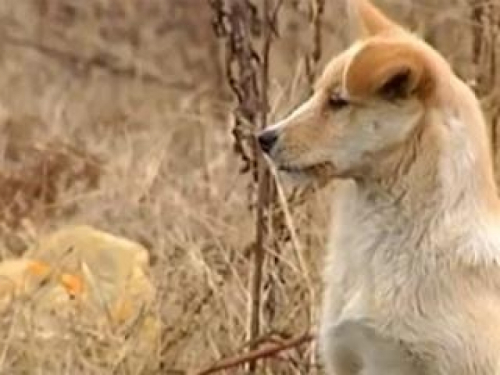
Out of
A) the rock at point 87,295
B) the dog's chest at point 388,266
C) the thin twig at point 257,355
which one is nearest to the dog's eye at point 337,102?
the dog's chest at point 388,266

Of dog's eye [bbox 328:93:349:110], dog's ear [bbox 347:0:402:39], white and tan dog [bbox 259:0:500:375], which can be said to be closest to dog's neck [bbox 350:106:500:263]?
white and tan dog [bbox 259:0:500:375]

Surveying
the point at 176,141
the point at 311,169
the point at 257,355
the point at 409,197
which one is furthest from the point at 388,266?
the point at 176,141

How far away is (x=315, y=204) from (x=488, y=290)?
1.82 metres

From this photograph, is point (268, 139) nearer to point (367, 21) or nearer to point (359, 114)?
point (359, 114)

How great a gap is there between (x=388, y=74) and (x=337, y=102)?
14 centimetres

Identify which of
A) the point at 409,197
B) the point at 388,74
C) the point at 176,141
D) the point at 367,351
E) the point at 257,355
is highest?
the point at 388,74

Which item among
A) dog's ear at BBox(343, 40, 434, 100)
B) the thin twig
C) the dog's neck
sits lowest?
the thin twig

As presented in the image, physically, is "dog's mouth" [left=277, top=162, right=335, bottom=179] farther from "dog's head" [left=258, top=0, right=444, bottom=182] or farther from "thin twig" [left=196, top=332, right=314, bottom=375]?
"thin twig" [left=196, top=332, right=314, bottom=375]

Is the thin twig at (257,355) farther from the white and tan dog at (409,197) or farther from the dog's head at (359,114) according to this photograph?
the dog's head at (359,114)

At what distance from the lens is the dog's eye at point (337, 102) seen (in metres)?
4.64

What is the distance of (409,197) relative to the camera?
4.71m

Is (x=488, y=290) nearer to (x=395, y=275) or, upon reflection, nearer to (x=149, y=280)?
(x=395, y=275)

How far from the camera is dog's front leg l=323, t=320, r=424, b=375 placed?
470 centimetres

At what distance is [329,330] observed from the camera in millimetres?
4789
